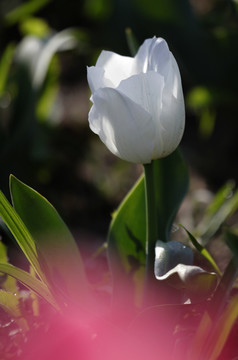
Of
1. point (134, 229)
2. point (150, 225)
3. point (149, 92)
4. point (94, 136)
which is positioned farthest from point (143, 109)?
point (94, 136)

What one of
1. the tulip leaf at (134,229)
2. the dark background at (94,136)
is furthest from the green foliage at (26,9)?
the tulip leaf at (134,229)

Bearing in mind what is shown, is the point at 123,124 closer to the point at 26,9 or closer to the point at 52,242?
the point at 52,242

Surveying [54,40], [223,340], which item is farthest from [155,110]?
[54,40]

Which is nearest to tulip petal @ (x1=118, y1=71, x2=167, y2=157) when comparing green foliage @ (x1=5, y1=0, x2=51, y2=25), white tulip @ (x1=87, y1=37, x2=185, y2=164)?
white tulip @ (x1=87, y1=37, x2=185, y2=164)

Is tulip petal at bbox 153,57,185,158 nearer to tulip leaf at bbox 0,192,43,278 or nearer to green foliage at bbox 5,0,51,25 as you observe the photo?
tulip leaf at bbox 0,192,43,278

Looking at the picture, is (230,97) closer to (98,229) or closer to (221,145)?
(221,145)
